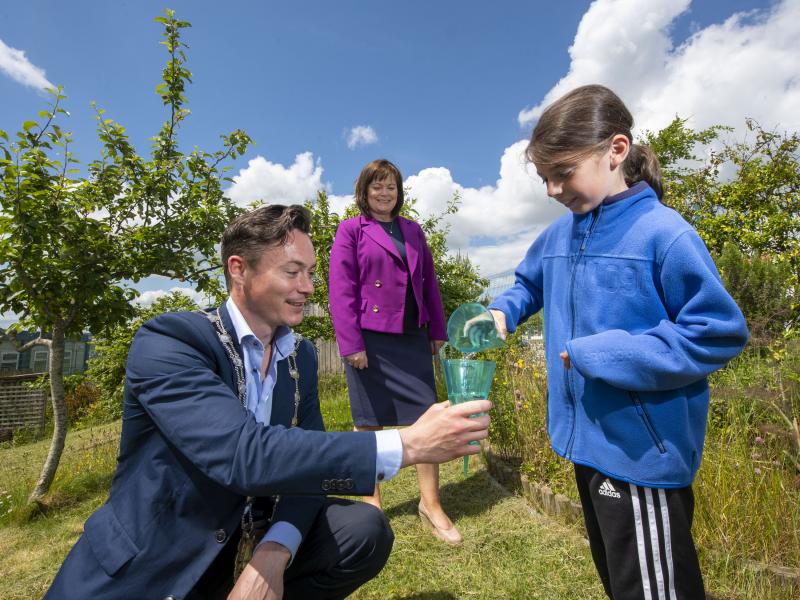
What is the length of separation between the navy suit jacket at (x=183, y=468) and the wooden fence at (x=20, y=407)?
525 inches

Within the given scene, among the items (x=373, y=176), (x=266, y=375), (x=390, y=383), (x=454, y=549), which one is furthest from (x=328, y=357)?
(x=266, y=375)

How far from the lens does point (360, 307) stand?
10.6 feet

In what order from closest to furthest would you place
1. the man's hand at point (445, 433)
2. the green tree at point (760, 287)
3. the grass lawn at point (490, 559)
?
1. the man's hand at point (445, 433)
2. the grass lawn at point (490, 559)
3. the green tree at point (760, 287)

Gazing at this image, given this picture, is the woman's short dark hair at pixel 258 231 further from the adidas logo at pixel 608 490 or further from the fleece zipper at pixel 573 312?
the adidas logo at pixel 608 490

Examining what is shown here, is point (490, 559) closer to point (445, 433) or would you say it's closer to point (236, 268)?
point (445, 433)

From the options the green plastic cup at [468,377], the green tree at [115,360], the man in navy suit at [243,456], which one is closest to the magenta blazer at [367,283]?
the man in navy suit at [243,456]

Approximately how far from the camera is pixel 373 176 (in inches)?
129

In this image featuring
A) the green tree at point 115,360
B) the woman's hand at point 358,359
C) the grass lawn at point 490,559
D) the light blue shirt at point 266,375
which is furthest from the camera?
the green tree at point 115,360

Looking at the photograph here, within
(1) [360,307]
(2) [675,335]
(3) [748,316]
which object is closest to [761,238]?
(3) [748,316]

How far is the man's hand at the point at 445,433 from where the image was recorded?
1343mm

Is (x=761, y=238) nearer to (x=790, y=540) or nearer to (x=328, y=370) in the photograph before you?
(x=790, y=540)

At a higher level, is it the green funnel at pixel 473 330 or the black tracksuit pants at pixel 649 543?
the green funnel at pixel 473 330

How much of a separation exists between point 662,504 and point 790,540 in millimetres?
1452

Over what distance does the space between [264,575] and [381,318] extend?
5.86ft
